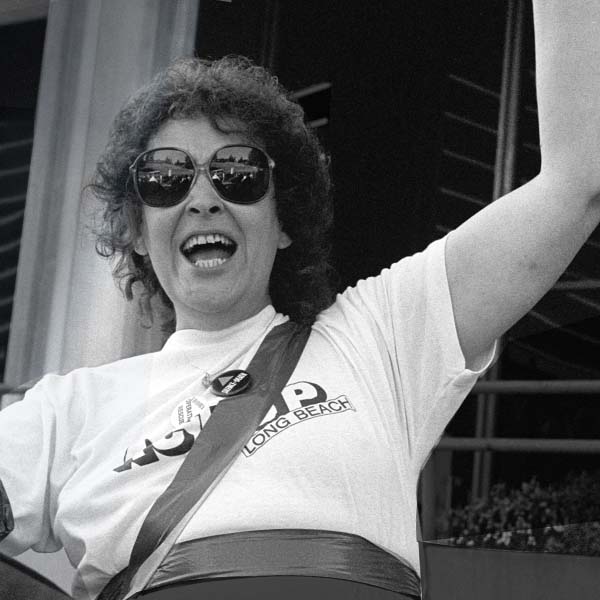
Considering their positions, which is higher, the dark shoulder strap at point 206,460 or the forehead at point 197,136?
the forehead at point 197,136

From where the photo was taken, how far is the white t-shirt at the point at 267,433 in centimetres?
120

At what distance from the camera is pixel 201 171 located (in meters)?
1.28

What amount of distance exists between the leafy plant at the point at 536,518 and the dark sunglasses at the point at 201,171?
497 millimetres

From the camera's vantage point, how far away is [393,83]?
1.35 m

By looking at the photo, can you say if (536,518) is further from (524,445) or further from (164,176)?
(164,176)

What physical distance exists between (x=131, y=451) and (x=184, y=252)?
26cm

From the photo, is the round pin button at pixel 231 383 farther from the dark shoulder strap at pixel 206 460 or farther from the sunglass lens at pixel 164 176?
the sunglass lens at pixel 164 176

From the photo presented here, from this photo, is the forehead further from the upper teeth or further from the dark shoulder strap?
the dark shoulder strap

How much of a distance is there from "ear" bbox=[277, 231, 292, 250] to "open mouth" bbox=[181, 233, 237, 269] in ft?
0.33

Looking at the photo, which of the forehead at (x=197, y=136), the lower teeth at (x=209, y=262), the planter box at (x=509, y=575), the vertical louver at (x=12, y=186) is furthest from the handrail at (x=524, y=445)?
the vertical louver at (x=12, y=186)

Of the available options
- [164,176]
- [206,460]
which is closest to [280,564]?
[206,460]

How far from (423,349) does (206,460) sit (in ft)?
0.98

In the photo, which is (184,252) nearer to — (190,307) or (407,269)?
(190,307)

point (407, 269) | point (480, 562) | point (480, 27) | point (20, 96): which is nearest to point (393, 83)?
point (480, 27)
